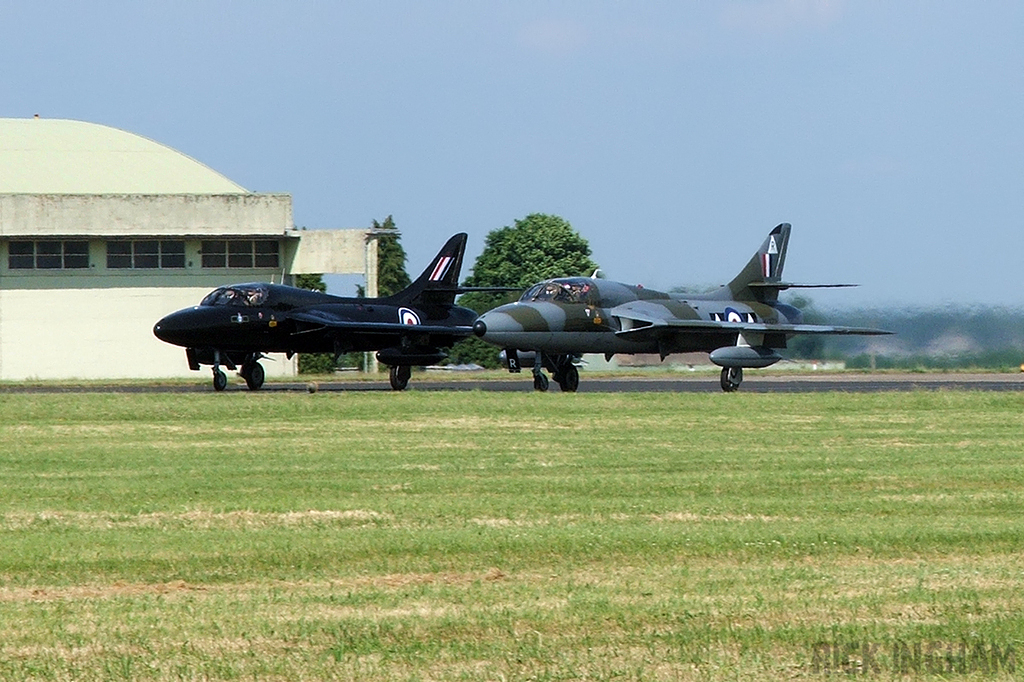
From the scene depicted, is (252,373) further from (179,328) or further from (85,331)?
(85,331)

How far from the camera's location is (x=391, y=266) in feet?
388

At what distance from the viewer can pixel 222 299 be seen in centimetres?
3303

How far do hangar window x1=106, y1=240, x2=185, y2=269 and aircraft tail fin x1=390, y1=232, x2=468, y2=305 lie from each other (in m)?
15.5

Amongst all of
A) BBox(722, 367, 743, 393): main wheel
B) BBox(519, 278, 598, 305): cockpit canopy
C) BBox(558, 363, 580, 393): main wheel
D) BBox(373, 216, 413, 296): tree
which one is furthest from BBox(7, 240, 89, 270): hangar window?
BBox(373, 216, 413, 296): tree

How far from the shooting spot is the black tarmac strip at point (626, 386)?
3391 cm

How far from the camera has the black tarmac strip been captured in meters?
33.9

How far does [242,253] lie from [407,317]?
16772mm

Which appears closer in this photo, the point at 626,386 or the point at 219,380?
the point at 219,380

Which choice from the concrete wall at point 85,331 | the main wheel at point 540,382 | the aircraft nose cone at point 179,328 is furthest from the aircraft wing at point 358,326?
the concrete wall at point 85,331

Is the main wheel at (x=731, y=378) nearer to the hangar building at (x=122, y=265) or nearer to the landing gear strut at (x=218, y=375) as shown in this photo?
the landing gear strut at (x=218, y=375)

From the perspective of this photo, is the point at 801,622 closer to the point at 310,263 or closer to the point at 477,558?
the point at 477,558

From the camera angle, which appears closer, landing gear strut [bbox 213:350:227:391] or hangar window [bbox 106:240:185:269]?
landing gear strut [bbox 213:350:227:391]

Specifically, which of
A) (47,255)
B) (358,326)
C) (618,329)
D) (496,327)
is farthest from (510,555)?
(47,255)

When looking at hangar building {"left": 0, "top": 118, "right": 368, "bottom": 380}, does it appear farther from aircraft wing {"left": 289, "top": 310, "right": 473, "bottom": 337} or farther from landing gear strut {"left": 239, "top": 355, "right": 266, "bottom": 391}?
aircraft wing {"left": 289, "top": 310, "right": 473, "bottom": 337}
